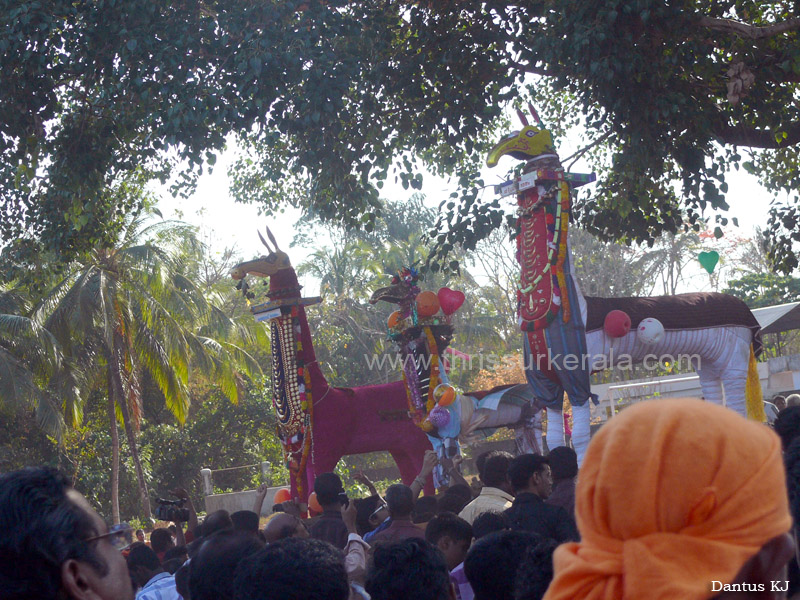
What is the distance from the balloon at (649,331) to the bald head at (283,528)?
15.7ft

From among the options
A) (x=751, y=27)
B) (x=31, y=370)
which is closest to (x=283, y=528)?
(x=751, y=27)

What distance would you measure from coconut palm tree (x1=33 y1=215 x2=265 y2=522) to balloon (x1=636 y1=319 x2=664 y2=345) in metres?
11.8

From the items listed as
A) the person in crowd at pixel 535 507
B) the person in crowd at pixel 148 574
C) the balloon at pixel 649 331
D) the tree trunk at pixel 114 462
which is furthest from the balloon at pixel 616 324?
the tree trunk at pixel 114 462

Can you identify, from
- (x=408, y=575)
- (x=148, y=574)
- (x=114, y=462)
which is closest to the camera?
(x=408, y=575)

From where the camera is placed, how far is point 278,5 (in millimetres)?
7840

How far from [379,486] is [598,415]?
5.49m

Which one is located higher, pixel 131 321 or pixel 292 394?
pixel 131 321

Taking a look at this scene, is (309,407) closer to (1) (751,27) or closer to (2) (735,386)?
(2) (735,386)

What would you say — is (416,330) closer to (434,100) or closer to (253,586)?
(434,100)

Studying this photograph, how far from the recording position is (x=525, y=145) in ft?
25.6

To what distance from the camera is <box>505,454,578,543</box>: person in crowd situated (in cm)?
409

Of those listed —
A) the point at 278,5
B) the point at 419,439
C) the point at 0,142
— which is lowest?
the point at 419,439

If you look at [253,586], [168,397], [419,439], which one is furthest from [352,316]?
[253,586]

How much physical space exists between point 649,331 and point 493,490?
366 cm
